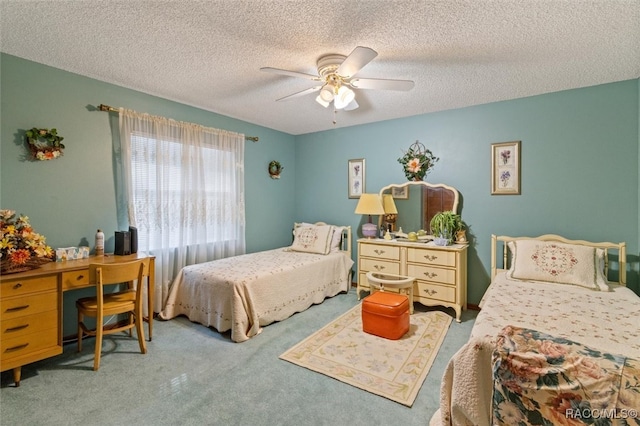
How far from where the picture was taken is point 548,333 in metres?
1.67

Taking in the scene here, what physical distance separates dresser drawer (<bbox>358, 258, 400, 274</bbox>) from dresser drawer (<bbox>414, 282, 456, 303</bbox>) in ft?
1.12

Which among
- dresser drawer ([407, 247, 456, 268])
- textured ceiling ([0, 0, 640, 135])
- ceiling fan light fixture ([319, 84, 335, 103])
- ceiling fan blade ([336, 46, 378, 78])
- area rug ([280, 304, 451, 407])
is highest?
textured ceiling ([0, 0, 640, 135])

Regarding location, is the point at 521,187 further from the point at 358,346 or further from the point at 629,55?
the point at 358,346

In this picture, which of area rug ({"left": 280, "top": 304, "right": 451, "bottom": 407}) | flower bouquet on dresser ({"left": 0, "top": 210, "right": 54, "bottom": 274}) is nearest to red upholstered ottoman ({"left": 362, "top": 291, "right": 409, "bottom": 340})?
area rug ({"left": 280, "top": 304, "right": 451, "bottom": 407})

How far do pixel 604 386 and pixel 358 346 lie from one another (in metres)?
1.91

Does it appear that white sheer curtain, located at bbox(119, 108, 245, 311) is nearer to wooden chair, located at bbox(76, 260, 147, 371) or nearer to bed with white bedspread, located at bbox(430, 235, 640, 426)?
wooden chair, located at bbox(76, 260, 147, 371)

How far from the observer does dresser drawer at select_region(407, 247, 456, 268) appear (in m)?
3.29

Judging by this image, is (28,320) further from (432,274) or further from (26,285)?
(432,274)

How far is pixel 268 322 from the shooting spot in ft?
10.1

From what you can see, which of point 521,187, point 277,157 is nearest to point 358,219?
point 277,157

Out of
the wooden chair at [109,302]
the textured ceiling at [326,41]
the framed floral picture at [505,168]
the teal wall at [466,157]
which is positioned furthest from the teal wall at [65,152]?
the framed floral picture at [505,168]

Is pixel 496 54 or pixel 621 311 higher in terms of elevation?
pixel 496 54

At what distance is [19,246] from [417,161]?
399 cm

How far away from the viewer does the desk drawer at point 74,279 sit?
2.26 meters
